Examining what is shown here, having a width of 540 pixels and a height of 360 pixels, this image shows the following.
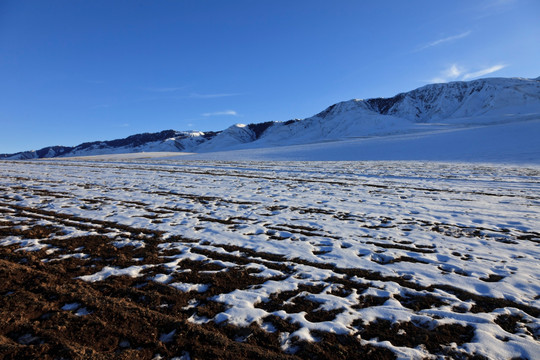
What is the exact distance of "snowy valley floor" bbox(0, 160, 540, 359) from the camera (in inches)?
130

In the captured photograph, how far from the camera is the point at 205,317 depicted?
3758mm

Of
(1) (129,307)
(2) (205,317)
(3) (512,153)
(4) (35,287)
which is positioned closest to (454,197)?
(2) (205,317)

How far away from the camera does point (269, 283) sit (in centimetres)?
471

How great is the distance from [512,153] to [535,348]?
4254 centimetres

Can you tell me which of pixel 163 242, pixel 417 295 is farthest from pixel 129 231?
pixel 417 295

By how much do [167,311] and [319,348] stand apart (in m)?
2.18

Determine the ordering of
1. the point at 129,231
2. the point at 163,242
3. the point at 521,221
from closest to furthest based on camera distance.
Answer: the point at 163,242, the point at 129,231, the point at 521,221

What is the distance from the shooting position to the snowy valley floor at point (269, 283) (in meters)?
3.31

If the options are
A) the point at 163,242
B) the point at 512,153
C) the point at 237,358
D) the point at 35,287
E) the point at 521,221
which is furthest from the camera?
the point at 512,153

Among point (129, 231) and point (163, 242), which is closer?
point (163, 242)

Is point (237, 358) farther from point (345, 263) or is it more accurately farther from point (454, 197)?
point (454, 197)

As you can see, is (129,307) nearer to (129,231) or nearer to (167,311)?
(167,311)

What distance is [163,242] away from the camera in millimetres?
6527

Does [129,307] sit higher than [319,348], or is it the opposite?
[129,307]
